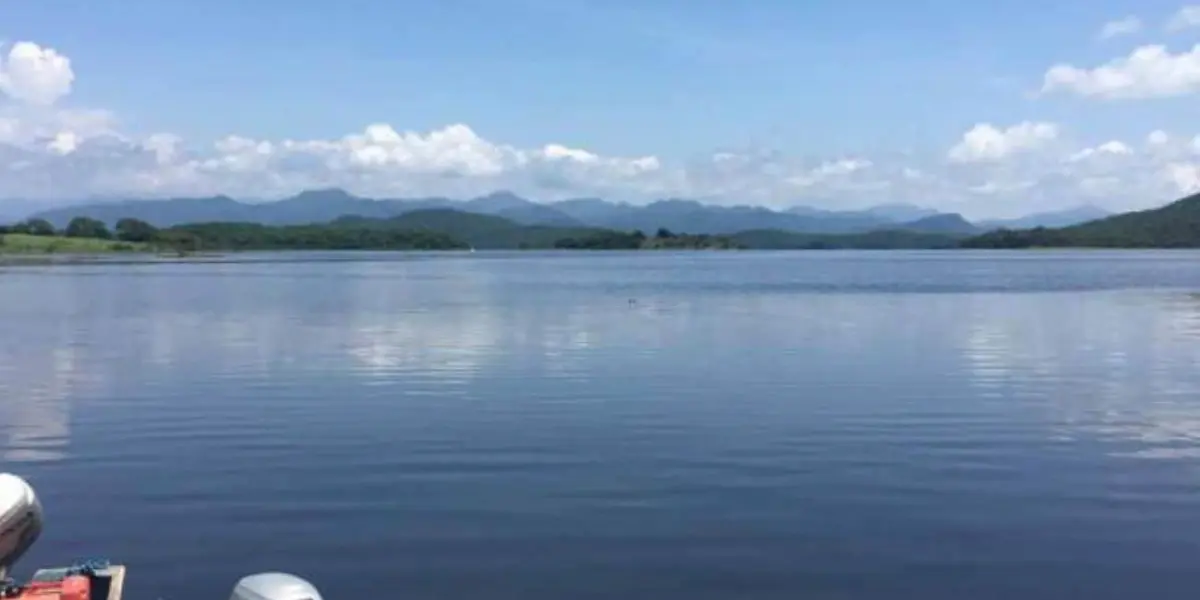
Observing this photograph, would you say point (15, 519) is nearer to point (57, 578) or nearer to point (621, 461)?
point (57, 578)

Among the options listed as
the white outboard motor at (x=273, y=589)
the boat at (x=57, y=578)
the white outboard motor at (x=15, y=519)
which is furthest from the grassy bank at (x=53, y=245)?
the white outboard motor at (x=273, y=589)

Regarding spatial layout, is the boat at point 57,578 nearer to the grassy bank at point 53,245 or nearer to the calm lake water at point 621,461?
the calm lake water at point 621,461

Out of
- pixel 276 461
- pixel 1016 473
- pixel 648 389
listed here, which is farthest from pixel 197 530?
pixel 648 389

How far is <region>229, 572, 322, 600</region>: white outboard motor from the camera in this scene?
29.6ft

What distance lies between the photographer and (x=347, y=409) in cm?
2436

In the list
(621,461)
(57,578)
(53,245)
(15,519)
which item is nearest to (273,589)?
(57,578)

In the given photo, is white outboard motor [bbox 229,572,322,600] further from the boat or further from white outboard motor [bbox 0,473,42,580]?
white outboard motor [bbox 0,473,42,580]

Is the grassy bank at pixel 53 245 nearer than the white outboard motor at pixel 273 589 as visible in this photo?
No

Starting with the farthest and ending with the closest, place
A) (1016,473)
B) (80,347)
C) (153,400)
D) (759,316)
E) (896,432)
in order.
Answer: (759,316) < (80,347) < (153,400) < (896,432) < (1016,473)

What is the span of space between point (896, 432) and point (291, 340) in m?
23.5

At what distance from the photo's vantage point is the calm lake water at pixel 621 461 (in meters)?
13.4

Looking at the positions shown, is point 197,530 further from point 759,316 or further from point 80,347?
point 759,316

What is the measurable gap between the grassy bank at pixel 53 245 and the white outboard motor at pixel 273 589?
173m

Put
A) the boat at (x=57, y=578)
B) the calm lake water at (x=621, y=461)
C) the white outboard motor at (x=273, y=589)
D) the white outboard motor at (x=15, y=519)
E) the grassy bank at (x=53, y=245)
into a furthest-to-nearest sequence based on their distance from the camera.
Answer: the grassy bank at (x=53, y=245) < the calm lake water at (x=621, y=461) < the white outboard motor at (x=15, y=519) < the boat at (x=57, y=578) < the white outboard motor at (x=273, y=589)
